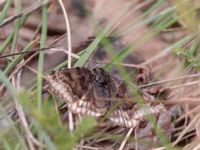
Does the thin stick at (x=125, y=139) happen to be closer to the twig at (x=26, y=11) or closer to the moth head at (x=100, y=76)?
the moth head at (x=100, y=76)

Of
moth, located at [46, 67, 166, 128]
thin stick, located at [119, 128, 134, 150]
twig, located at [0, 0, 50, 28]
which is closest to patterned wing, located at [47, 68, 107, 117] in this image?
moth, located at [46, 67, 166, 128]

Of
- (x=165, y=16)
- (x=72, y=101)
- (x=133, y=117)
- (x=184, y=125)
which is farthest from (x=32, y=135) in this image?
(x=165, y=16)

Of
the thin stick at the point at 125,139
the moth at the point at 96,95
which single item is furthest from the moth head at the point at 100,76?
the thin stick at the point at 125,139

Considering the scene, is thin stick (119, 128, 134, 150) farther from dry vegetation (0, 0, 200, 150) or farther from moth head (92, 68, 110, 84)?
moth head (92, 68, 110, 84)

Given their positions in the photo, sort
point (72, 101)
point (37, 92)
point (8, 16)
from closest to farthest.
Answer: point (72, 101) → point (37, 92) → point (8, 16)

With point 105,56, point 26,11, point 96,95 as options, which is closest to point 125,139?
point 96,95

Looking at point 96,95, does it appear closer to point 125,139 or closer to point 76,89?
point 76,89

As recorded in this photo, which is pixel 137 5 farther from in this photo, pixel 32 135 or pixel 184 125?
pixel 32 135
